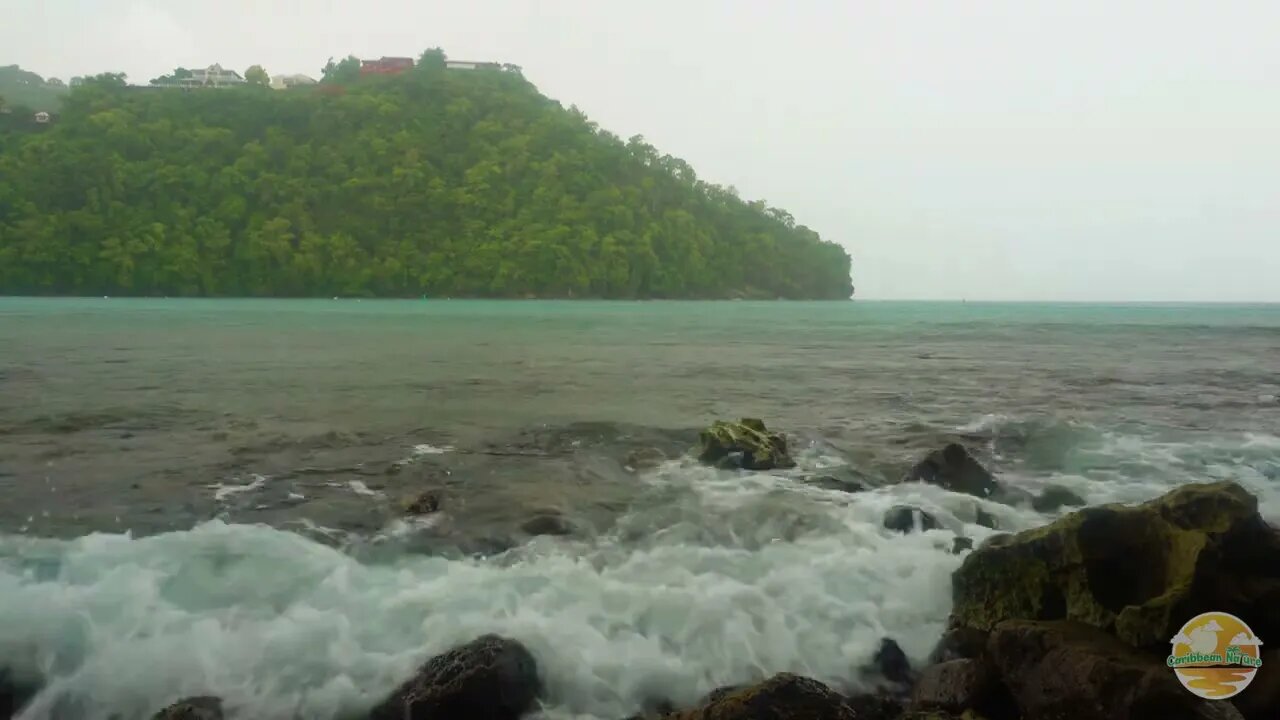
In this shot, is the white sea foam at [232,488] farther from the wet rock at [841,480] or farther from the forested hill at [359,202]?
the forested hill at [359,202]

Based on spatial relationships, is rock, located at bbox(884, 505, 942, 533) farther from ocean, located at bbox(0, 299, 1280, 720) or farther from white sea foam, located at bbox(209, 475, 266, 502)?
white sea foam, located at bbox(209, 475, 266, 502)

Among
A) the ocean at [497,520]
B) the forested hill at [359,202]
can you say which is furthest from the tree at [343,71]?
the ocean at [497,520]

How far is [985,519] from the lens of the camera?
30.5ft

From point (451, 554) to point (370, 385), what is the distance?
1467 cm

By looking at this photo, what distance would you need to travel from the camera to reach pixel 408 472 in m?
11.6

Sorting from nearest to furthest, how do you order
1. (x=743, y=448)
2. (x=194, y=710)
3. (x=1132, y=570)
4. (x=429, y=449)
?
(x=194, y=710) < (x=1132, y=570) < (x=743, y=448) < (x=429, y=449)

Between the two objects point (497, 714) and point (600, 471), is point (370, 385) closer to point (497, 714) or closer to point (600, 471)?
point (600, 471)

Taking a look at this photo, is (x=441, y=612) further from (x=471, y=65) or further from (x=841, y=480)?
(x=471, y=65)

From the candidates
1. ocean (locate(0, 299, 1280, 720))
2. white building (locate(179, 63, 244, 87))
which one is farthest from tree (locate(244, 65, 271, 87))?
ocean (locate(0, 299, 1280, 720))

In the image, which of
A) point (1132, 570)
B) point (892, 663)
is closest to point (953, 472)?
point (1132, 570)

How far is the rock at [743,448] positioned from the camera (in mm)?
12297

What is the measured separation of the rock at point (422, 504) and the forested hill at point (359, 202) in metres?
111

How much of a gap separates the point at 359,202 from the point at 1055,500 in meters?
128

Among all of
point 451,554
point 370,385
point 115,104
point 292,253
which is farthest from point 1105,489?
point 115,104
